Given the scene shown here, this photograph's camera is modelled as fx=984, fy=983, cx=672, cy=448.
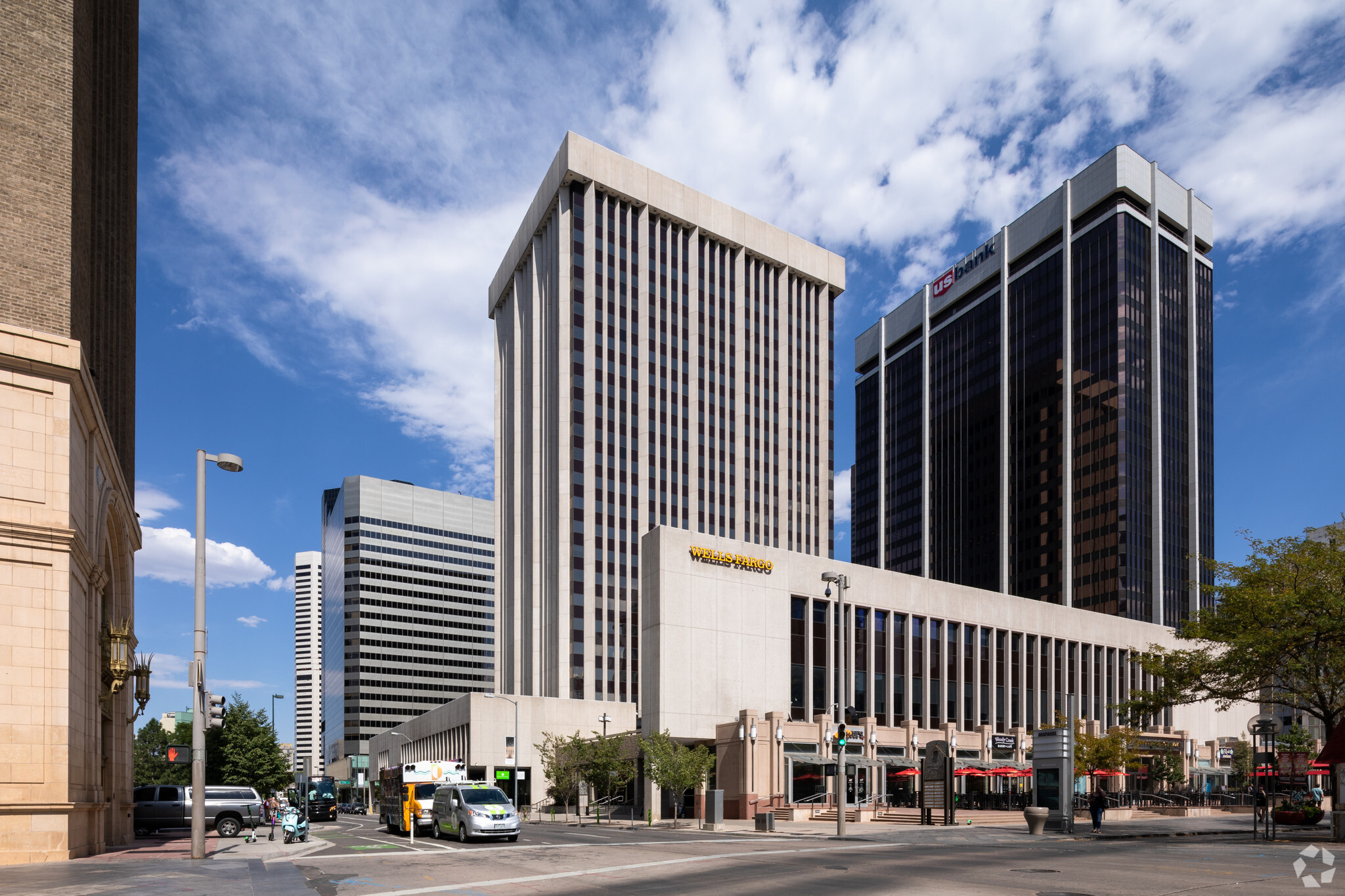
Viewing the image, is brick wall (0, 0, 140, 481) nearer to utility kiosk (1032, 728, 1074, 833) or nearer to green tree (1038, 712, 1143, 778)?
utility kiosk (1032, 728, 1074, 833)

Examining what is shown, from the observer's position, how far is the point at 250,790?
42531 millimetres

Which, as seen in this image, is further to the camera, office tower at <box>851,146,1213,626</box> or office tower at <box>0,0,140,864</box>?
office tower at <box>851,146,1213,626</box>

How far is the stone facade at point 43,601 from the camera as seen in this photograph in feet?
68.3

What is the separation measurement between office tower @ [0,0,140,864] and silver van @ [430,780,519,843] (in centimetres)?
975

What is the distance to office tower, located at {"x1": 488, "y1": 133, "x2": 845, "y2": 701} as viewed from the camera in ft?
335

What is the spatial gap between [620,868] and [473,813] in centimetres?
1075

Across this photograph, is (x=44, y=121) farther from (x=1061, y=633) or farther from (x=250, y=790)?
(x=1061, y=633)

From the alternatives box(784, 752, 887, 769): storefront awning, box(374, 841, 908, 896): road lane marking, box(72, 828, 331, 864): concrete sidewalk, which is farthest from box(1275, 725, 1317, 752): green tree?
box(72, 828, 331, 864): concrete sidewalk

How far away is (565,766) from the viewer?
69.9 meters

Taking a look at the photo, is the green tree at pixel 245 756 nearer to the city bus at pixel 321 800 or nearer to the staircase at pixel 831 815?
the city bus at pixel 321 800

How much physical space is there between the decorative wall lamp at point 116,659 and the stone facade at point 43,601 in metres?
5.50

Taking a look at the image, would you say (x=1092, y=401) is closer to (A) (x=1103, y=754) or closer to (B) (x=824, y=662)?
(A) (x=1103, y=754)

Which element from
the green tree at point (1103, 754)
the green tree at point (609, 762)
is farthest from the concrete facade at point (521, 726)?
the green tree at point (1103, 754)

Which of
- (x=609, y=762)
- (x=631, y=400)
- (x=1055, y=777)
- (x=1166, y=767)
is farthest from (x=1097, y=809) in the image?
(x=631, y=400)
